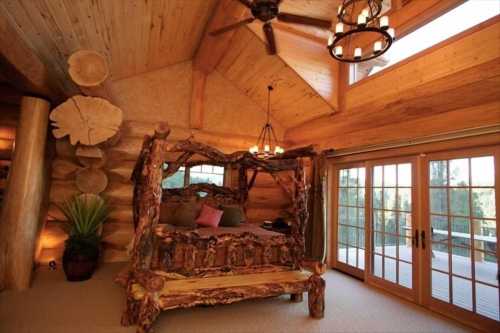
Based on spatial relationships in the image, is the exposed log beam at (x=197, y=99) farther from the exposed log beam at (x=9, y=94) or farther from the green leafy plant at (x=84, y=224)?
the exposed log beam at (x=9, y=94)

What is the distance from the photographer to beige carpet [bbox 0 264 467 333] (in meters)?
2.79

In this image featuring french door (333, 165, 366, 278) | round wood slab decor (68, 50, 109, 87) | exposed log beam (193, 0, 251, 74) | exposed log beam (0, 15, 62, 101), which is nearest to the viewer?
exposed log beam (0, 15, 62, 101)

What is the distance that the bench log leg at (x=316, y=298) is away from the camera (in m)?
3.18

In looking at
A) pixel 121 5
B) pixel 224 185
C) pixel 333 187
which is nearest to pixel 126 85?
pixel 121 5

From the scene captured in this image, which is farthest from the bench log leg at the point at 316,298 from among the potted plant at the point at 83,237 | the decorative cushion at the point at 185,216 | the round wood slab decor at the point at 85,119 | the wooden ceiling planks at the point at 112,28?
the wooden ceiling planks at the point at 112,28

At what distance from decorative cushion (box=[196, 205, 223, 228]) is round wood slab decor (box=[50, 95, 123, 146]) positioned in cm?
195

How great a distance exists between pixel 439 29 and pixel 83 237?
5793 mm

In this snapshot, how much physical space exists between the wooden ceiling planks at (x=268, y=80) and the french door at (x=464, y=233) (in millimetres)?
2214

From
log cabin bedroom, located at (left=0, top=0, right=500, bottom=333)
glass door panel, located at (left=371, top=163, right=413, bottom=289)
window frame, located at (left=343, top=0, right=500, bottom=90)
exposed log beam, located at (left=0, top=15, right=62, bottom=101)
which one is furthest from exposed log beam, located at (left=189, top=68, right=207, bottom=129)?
glass door panel, located at (left=371, top=163, right=413, bottom=289)

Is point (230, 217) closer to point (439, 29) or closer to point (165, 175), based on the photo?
point (165, 175)

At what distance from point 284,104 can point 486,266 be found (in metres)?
4.27

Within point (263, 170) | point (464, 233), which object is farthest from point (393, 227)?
point (263, 170)

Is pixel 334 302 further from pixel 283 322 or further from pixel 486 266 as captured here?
pixel 486 266

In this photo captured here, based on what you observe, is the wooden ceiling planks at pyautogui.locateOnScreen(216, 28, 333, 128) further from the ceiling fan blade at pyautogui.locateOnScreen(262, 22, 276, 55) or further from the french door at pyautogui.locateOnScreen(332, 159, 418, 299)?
the french door at pyautogui.locateOnScreen(332, 159, 418, 299)
